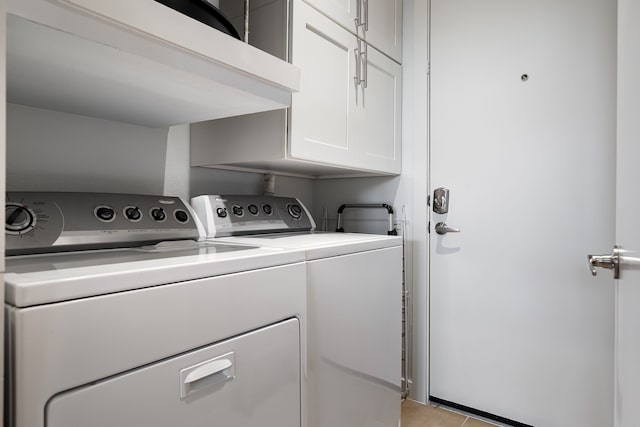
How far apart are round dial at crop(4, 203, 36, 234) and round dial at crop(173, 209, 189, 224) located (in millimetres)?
418

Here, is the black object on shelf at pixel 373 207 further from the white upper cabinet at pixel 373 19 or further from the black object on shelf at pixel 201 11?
the black object on shelf at pixel 201 11

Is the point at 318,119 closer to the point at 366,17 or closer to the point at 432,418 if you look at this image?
the point at 366,17

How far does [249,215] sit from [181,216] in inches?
13.7

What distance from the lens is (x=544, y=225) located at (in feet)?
5.82

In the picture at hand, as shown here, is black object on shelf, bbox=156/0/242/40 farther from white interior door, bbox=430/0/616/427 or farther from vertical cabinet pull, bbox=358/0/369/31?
white interior door, bbox=430/0/616/427

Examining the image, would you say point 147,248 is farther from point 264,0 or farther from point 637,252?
point 637,252

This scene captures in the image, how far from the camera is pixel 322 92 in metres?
1.56

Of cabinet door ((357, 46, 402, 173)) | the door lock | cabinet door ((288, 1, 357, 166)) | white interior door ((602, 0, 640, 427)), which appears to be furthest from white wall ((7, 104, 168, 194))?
white interior door ((602, 0, 640, 427))

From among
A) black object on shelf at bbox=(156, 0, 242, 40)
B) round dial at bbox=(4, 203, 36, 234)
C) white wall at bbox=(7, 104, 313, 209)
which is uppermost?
black object on shelf at bbox=(156, 0, 242, 40)

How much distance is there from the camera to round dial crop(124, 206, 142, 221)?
3.94 ft

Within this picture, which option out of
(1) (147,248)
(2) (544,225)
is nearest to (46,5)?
(1) (147,248)

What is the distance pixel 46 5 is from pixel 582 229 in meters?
1.99

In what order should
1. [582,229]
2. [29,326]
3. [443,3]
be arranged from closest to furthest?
[29,326]
[582,229]
[443,3]

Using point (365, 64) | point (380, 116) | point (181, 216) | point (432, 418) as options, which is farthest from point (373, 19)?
point (432, 418)
